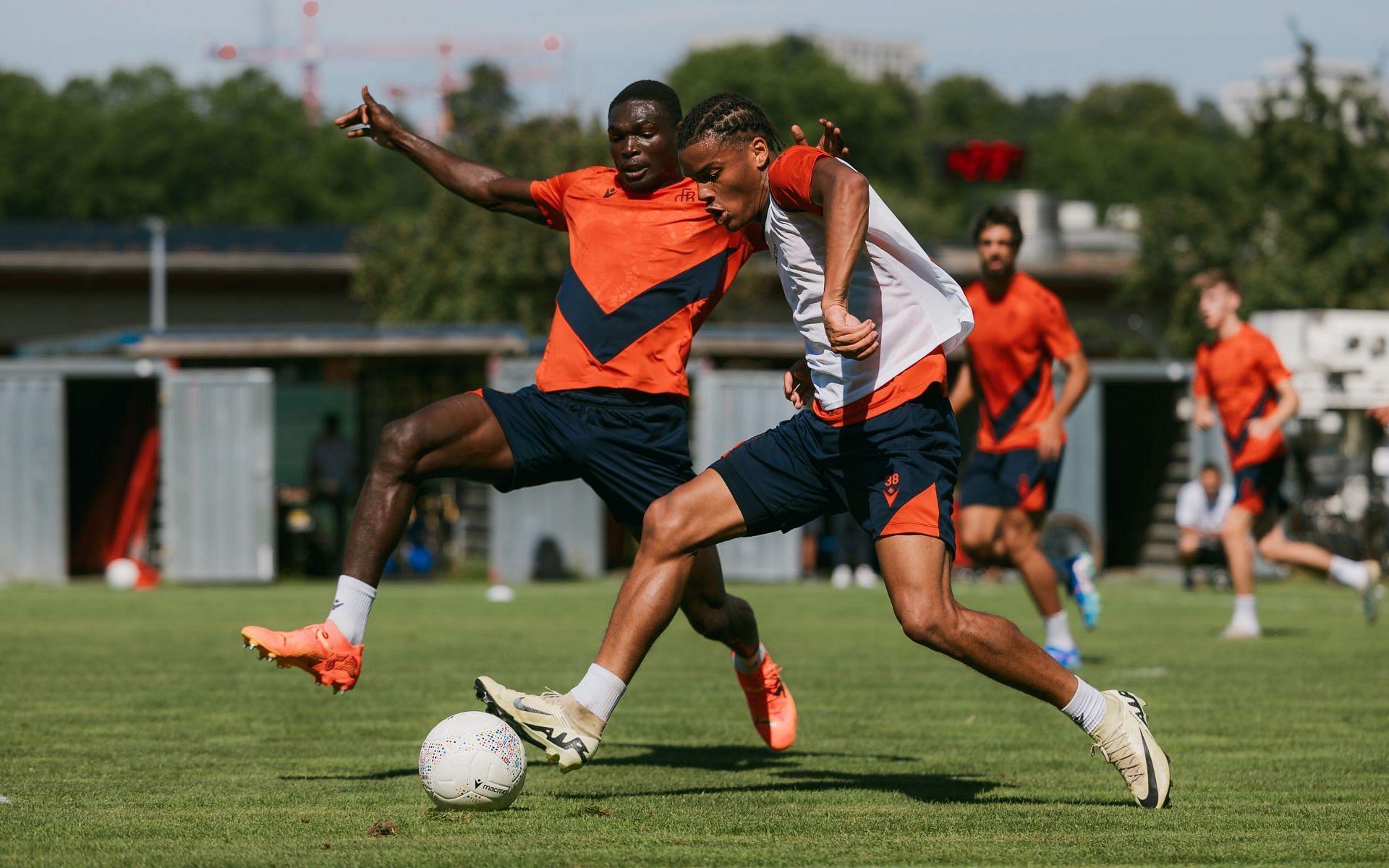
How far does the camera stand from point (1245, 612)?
1303 centimetres

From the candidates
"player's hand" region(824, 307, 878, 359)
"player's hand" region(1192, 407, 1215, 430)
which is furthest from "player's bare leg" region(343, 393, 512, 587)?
"player's hand" region(1192, 407, 1215, 430)

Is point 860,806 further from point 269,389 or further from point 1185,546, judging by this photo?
point 269,389

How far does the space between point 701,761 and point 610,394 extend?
1.45 metres

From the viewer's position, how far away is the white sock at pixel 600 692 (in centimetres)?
583

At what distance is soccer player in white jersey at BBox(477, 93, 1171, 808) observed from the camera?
5824 mm

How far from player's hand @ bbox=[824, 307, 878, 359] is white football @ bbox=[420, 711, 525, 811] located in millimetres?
1629

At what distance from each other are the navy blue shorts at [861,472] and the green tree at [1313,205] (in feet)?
88.3

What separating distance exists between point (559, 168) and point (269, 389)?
17.9 meters

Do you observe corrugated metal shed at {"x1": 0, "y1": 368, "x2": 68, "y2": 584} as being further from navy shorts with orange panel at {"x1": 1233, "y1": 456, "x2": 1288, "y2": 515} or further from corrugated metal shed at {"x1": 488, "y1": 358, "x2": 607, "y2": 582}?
navy shorts with orange panel at {"x1": 1233, "y1": 456, "x2": 1288, "y2": 515}

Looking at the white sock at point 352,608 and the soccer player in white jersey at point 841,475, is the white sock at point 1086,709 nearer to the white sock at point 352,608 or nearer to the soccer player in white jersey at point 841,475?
the soccer player in white jersey at point 841,475

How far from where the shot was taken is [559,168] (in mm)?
39469

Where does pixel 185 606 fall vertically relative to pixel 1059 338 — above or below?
below

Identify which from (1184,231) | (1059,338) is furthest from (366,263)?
(1059,338)

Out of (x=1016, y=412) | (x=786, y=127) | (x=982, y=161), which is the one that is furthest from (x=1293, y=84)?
(x=786, y=127)
